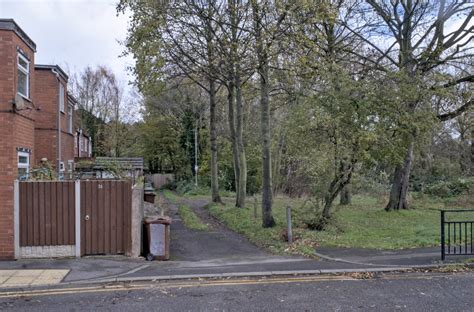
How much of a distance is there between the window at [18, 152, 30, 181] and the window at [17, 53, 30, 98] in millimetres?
1638

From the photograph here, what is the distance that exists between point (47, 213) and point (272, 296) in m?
5.84

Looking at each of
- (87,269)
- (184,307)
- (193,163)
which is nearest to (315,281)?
(184,307)

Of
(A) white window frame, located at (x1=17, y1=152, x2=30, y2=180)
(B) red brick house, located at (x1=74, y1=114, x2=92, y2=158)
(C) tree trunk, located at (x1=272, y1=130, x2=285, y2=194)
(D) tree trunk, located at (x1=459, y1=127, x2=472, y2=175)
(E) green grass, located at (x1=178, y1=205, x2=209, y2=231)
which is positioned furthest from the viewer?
(D) tree trunk, located at (x1=459, y1=127, x2=472, y2=175)

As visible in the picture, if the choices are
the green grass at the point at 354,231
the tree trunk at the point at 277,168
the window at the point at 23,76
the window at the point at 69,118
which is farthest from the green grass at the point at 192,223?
the tree trunk at the point at 277,168

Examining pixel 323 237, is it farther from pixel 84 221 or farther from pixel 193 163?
pixel 193 163

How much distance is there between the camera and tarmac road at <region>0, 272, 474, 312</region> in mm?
6426

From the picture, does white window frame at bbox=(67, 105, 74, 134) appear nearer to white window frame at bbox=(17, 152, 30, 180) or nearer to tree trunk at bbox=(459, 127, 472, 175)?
white window frame at bbox=(17, 152, 30, 180)

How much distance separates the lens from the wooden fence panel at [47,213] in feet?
32.5

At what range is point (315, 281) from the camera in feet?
26.1

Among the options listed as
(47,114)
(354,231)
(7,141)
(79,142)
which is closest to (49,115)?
(47,114)

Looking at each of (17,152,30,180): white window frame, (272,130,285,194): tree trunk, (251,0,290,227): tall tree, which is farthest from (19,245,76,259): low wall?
Answer: (272,130,285,194): tree trunk

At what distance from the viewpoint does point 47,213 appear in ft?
32.8

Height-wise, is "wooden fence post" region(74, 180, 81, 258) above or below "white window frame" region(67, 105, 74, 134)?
below

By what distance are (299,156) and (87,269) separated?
726 cm
